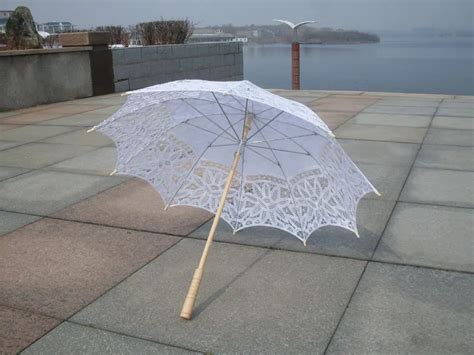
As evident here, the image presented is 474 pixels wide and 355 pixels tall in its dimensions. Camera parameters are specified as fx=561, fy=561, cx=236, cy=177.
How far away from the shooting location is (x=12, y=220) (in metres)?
5.23

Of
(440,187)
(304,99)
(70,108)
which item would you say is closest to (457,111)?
(304,99)

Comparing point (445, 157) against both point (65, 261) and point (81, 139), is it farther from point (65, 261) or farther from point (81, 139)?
point (81, 139)

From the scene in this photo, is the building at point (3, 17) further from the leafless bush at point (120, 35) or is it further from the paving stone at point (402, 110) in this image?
the paving stone at point (402, 110)

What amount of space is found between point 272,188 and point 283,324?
113 centimetres

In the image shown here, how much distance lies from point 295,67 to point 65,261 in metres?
14.5

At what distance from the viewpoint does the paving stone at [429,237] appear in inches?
168

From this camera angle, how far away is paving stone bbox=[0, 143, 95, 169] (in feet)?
24.6

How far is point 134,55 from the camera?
16.5 m

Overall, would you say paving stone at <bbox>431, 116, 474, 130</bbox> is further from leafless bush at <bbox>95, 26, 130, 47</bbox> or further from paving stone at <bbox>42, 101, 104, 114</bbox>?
leafless bush at <bbox>95, 26, 130, 47</bbox>

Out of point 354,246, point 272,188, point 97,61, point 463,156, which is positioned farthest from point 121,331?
point 97,61

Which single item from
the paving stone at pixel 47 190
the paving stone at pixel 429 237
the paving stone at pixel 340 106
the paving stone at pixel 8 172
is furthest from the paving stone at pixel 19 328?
the paving stone at pixel 340 106

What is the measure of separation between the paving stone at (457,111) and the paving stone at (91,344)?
9895 mm

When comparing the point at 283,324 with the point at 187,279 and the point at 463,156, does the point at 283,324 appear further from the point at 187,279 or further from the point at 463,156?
the point at 463,156

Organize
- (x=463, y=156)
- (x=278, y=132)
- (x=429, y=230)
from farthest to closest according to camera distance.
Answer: (x=463, y=156), (x=429, y=230), (x=278, y=132)
